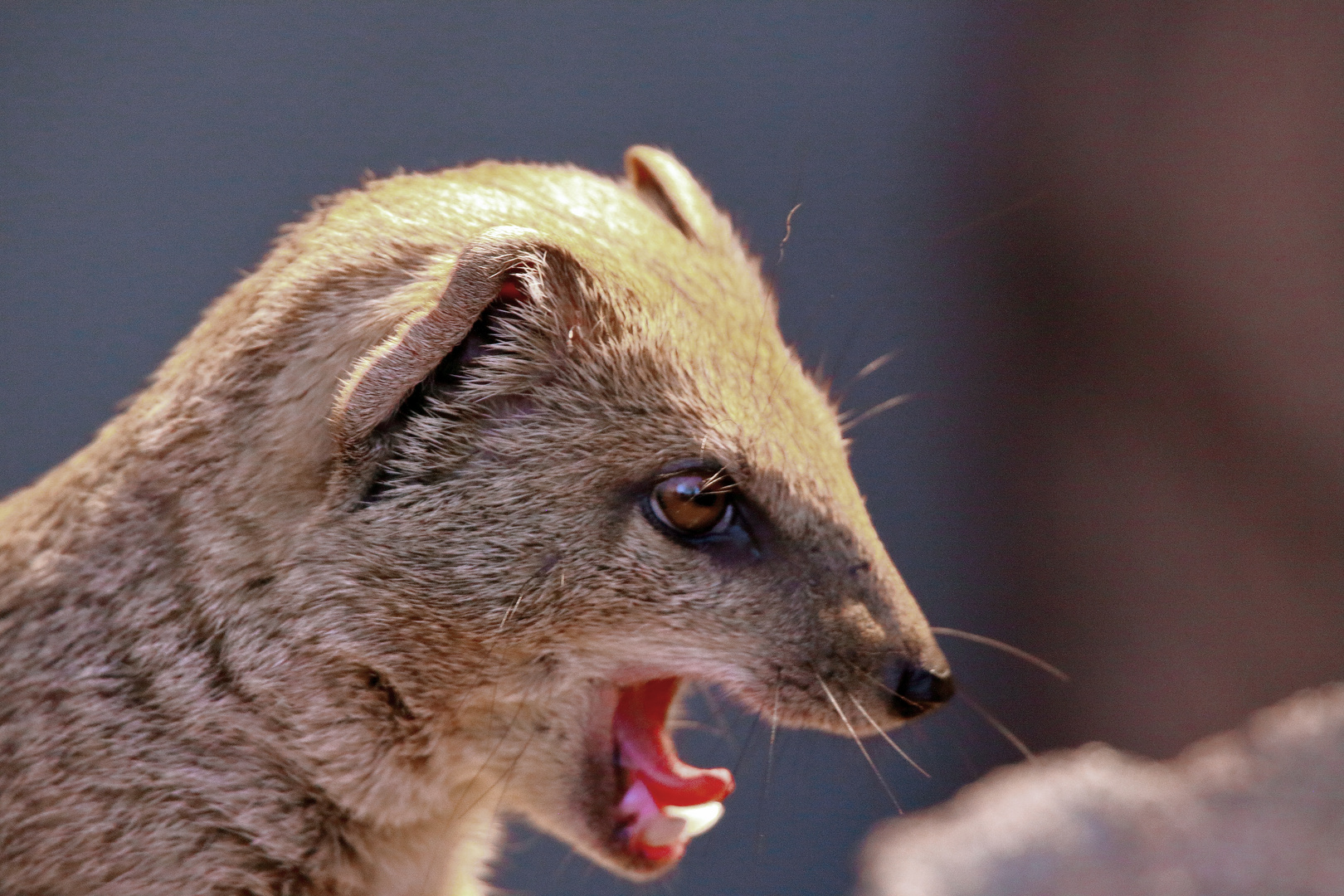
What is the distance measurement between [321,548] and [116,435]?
58 cm

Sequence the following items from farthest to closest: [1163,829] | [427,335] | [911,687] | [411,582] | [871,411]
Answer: [1163,829]
[871,411]
[911,687]
[411,582]
[427,335]

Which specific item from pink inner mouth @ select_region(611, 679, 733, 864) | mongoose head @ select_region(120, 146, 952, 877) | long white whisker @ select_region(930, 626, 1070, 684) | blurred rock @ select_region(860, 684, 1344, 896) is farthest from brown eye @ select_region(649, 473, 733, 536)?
blurred rock @ select_region(860, 684, 1344, 896)

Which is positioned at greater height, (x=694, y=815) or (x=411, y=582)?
(x=411, y=582)

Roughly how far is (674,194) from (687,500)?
2.74ft

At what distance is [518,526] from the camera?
1956 mm

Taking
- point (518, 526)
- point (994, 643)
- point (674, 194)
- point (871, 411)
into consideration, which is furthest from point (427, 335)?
point (994, 643)

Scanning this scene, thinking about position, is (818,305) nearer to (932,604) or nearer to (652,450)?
(932,604)

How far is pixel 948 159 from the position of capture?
194 inches

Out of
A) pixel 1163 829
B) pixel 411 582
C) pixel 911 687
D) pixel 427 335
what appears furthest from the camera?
pixel 1163 829

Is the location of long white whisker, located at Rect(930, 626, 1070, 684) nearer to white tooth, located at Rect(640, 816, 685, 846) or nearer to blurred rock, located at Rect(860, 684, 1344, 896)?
blurred rock, located at Rect(860, 684, 1344, 896)

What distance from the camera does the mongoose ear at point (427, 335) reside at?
180cm

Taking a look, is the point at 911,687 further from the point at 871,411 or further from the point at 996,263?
the point at 996,263

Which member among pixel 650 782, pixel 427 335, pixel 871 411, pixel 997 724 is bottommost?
pixel 997 724

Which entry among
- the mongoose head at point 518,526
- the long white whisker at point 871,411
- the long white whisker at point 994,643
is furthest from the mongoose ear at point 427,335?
the long white whisker at point 994,643
